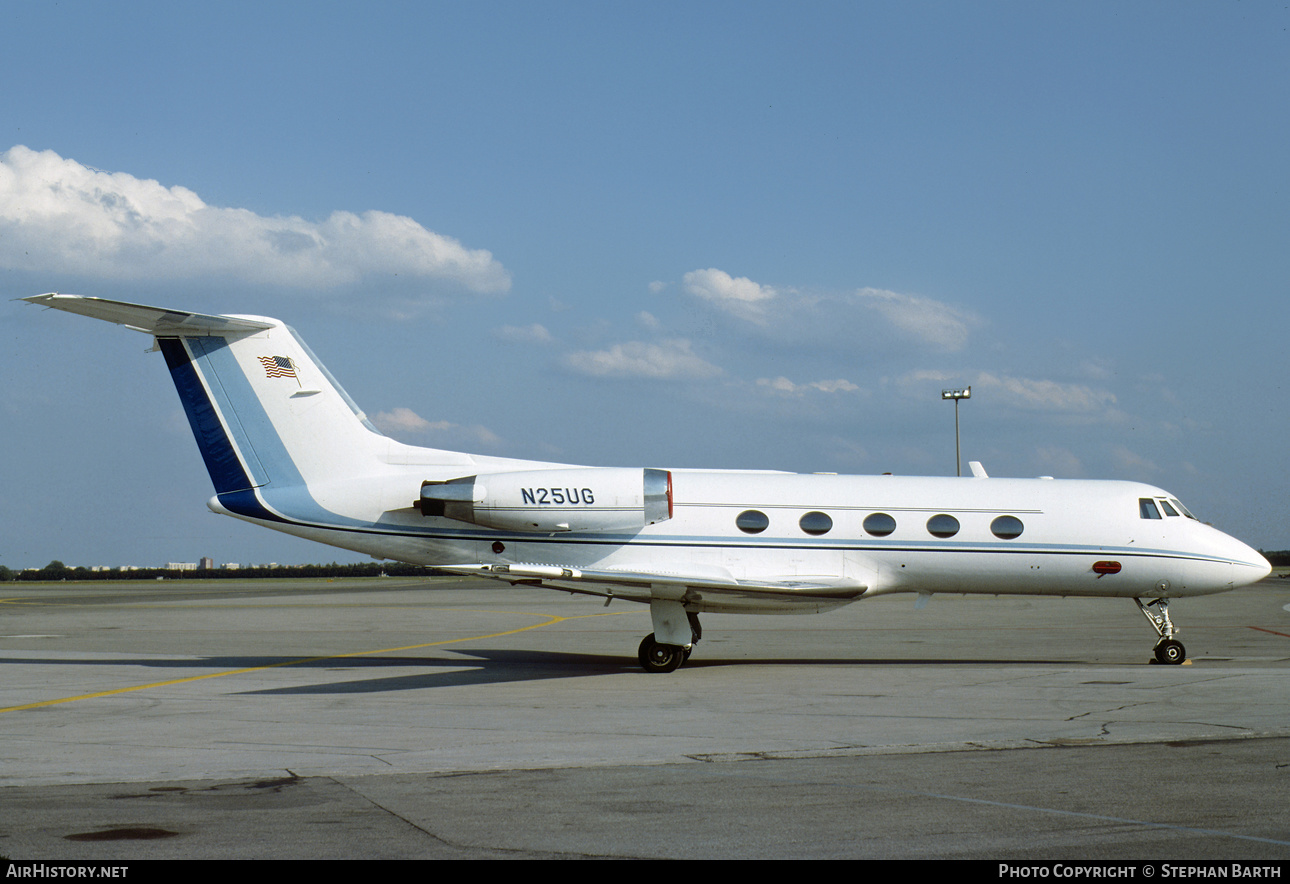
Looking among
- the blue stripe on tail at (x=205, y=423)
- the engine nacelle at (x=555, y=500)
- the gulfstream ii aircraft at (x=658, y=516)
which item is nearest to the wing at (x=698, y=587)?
the gulfstream ii aircraft at (x=658, y=516)

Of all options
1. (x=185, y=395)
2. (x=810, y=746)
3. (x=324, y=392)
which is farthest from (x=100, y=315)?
(x=810, y=746)

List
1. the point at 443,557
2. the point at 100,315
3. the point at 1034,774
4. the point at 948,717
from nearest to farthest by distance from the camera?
the point at 1034,774 < the point at 948,717 < the point at 100,315 < the point at 443,557

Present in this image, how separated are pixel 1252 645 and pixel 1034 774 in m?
14.9

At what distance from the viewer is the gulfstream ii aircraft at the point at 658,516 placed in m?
16.6

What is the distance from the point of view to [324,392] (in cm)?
1753

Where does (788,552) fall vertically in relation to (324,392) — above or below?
below

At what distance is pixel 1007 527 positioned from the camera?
56.0 ft

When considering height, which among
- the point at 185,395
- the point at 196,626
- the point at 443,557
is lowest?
the point at 196,626

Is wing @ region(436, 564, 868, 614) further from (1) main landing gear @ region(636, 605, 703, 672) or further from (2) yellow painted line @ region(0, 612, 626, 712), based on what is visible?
(2) yellow painted line @ region(0, 612, 626, 712)

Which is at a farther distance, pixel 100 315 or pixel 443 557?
pixel 443 557

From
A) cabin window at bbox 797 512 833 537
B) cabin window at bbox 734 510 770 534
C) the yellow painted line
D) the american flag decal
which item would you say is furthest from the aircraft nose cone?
the american flag decal

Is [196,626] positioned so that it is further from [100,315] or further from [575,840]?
[575,840]

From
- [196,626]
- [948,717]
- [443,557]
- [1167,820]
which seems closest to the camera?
[1167,820]

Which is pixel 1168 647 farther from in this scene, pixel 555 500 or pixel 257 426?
pixel 257 426
